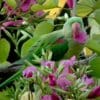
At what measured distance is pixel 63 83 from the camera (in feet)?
2.23

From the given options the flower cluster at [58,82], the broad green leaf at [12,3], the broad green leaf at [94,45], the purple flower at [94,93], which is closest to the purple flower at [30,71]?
the flower cluster at [58,82]

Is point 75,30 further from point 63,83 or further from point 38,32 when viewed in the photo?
point 63,83

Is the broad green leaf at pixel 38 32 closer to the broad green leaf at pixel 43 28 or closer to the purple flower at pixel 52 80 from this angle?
the broad green leaf at pixel 43 28

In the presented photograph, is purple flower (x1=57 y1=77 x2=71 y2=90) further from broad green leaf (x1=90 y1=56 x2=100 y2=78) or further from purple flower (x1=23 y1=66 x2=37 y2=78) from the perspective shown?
broad green leaf (x1=90 y1=56 x2=100 y2=78)

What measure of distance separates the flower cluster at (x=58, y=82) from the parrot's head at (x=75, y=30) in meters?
0.22

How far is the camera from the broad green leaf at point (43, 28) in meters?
0.98

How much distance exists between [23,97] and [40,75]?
5cm

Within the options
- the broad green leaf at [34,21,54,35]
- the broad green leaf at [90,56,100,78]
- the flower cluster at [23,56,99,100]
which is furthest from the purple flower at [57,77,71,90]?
the broad green leaf at [34,21,54,35]

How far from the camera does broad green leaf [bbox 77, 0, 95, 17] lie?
3.39 feet

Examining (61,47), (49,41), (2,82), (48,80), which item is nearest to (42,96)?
(48,80)

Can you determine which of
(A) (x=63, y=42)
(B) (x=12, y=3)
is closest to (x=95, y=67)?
(B) (x=12, y=3)

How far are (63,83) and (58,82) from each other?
1 centimetres

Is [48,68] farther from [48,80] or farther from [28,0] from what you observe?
[28,0]

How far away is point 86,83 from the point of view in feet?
2.27
